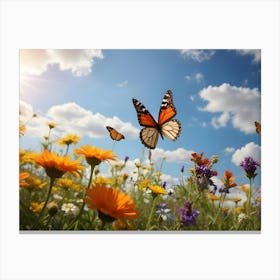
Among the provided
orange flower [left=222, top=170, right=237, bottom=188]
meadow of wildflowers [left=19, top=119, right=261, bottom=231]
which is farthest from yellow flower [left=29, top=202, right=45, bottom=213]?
orange flower [left=222, top=170, right=237, bottom=188]

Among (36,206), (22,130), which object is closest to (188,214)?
(36,206)

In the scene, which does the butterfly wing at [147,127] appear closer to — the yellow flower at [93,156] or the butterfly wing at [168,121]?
the butterfly wing at [168,121]

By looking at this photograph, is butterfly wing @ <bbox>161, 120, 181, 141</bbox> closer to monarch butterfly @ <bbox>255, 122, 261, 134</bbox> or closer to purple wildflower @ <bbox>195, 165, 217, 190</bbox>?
purple wildflower @ <bbox>195, 165, 217, 190</bbox>

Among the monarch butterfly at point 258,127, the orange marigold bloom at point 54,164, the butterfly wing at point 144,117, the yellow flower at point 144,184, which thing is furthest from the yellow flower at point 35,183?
the monarch butterfly at point 258,127
